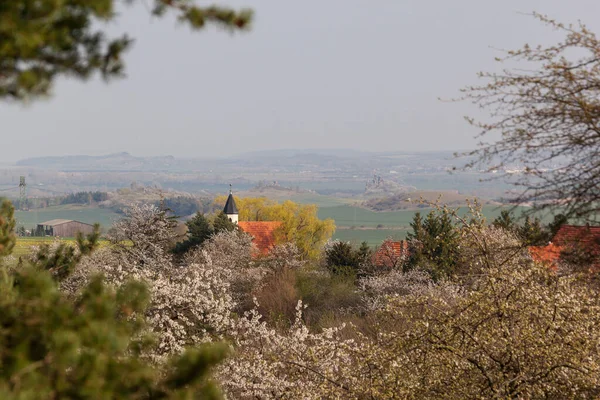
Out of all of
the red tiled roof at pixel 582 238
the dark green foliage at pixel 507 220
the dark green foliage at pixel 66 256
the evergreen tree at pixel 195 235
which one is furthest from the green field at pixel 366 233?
the dark green foliage at pixel 66 256

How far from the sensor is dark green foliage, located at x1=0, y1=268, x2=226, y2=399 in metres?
2.49

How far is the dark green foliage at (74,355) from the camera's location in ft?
8.16

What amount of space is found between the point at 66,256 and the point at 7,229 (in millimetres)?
749

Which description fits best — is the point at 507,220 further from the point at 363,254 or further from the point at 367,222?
the point at 367,222

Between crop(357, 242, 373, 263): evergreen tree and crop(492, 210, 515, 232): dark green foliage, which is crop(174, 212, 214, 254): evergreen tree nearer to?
crop(357, 242, 373, 263): evergreen tree

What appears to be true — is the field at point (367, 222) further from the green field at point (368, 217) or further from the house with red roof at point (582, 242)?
the house with red roof at point (582, 242)

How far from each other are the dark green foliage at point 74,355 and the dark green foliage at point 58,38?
3.05 ft

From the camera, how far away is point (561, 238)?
17.9ft

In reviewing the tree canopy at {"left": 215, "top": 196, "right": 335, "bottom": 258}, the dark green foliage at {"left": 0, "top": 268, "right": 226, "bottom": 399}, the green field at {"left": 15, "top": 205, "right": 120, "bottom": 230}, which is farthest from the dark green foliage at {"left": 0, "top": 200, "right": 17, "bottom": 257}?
the green field at {"left": 15, "top": 205, "right": 120, "bottom": 230}

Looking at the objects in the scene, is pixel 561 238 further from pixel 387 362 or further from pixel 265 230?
pixel 265 230

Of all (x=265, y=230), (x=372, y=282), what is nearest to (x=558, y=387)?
(x=372, y=282)

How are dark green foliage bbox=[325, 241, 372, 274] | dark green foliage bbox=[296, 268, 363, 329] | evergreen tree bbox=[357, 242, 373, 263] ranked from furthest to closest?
evergreen tree bbox=[357, 242, 373, 263]
dark green foliage bbox=[325, 241, 372, 274]
dark green foliage bbox=[296, 268, 363, 329]

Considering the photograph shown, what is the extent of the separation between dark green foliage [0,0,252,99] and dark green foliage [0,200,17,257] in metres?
1.31

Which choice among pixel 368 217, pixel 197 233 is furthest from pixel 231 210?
pixel 368 217
